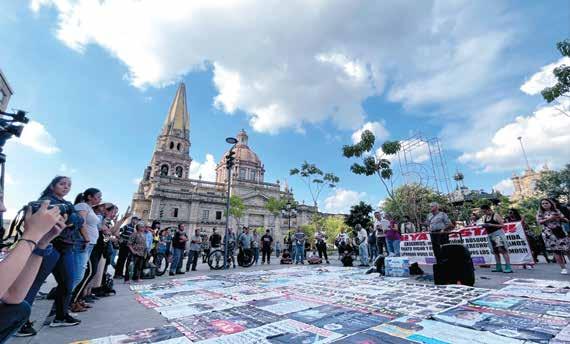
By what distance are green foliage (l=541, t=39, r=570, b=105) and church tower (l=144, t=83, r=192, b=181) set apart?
47.8 meters

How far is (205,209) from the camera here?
44.9 metres

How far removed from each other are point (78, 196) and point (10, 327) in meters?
2.91

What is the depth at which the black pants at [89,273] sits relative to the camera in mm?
3543

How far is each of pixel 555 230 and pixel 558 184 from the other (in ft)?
82.8

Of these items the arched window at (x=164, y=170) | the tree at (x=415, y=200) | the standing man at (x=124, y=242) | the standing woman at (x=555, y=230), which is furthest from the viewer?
the arched window at (x=164, y=170)

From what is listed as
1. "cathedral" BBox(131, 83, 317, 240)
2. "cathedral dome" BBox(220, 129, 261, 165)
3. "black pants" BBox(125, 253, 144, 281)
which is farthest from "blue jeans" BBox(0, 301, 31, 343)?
"cathedral dome" BBox(220, 129, 261, 165)

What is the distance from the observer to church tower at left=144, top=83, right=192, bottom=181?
47.9 m

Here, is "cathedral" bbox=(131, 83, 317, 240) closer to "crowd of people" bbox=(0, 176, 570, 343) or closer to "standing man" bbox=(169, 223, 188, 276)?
"standing man" bbox=(169, 223, 188, 276)

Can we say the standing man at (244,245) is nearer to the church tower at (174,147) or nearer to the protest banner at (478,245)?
the protest banner at (478,245)

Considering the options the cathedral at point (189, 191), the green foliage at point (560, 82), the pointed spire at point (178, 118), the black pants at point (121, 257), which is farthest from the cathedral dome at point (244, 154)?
the green foliage at point (560, 82)

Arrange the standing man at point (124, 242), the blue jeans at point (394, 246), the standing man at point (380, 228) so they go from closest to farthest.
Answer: the standing man at point (124, 242)
the blue jeans at point (394, 246)
the standing man at point (380, 228)

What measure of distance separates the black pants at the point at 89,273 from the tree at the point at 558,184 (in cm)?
3047

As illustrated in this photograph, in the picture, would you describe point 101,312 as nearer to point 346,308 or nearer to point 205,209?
point 346,308

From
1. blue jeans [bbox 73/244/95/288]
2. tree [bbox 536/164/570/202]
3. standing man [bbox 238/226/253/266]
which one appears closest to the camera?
blue jeans [bbox 73/244/95/288]
